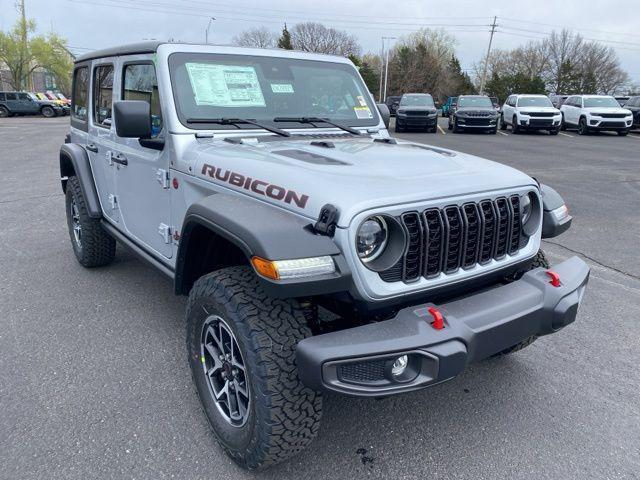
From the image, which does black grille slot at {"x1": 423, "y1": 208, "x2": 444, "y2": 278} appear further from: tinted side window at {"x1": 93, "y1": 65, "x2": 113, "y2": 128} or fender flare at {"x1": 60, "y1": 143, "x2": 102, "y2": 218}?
fender flare at {"x1": 60, "y1": 143, "x2": 102, "y2": 218}

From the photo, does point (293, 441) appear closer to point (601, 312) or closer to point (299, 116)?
point (299, 116)

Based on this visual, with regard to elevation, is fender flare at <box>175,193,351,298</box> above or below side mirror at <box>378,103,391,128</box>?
below

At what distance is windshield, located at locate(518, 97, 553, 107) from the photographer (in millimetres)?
21719

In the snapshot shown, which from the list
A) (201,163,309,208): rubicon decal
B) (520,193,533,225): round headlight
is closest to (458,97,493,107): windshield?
(520,193,533,225): round headlight

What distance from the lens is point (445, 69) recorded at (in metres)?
67.4

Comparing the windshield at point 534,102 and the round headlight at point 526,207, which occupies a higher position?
the windshield at point 534,102

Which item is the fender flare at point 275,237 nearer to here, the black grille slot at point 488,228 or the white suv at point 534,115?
the black grille slot at point 488,228

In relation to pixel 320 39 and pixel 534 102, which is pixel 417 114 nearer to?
pixel 534 102

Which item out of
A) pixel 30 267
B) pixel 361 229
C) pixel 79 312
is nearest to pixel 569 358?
pixel 361 229

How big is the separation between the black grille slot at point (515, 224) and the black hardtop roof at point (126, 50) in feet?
7.58

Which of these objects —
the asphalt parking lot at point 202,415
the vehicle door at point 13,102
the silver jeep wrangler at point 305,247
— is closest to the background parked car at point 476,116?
the asphalt parking lot at point 202,415

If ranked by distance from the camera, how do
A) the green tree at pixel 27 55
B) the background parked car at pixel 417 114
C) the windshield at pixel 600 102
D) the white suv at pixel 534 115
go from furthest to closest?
the green tree at pixel 27 55 → the windshield at pixel 600 102 → the background parked car at pixel 417 114 → the white suv at pixel 534 115

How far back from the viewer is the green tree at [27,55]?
52.7 meters

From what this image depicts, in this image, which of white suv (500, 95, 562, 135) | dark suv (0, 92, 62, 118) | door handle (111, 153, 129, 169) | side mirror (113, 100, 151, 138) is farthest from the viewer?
dark suv (0, 92, 62, 118)
